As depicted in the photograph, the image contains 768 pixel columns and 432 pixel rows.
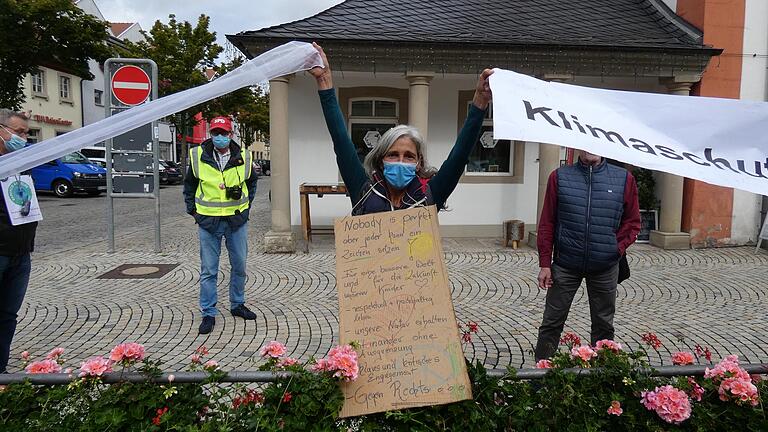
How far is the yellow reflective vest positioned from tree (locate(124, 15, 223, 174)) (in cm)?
2492

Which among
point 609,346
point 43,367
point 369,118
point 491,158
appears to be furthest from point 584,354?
point 491,158

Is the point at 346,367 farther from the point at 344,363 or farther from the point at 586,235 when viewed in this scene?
the point at 586,235

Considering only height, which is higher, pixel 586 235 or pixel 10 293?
pixel 586 235

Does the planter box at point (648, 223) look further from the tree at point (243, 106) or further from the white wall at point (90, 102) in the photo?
the white wall at point (90, 102)

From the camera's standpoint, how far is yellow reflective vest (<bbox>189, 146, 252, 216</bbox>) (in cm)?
491

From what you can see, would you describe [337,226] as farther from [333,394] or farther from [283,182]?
[283,182]

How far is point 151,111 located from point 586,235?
2.70 meters

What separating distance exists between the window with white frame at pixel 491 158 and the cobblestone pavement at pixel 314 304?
85.2 inches

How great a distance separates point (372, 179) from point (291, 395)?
39.3 inches

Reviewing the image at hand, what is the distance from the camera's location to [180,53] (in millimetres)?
29141

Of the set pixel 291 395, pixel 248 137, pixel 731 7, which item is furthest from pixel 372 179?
pixel 248 137

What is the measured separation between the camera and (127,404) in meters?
2.08

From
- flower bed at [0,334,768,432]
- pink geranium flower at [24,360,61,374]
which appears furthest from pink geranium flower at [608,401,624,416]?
pink geranium flower at [24,360,61,374]

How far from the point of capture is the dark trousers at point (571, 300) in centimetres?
354
